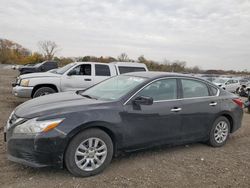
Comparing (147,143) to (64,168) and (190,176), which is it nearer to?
(190,176)

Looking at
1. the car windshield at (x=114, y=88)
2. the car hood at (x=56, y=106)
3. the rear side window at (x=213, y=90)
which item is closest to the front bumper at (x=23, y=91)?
the car windshield at (x=114, y=88)

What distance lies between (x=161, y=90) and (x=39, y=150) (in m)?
2.21

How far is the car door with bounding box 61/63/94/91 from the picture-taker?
7801mm

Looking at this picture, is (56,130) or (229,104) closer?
(56,130)

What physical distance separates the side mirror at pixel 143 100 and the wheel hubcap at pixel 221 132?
192 centimetres

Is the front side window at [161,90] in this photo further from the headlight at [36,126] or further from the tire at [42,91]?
the tire at [42,91]

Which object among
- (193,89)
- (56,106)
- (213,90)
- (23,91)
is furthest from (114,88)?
(23,91)

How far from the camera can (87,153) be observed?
3195 mm

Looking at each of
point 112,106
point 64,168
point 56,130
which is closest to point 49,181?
point 64,168

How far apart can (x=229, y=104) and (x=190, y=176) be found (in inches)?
82.8

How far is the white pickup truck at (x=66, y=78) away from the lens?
23.8 ft

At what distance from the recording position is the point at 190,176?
3363 mm

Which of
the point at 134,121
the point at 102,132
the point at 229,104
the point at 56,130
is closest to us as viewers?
the point at 56,130

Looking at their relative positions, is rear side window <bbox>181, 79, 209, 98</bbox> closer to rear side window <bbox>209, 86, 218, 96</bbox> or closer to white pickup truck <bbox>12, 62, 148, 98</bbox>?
rear side window <bbox>209, 86, 218, 96</bbox>
